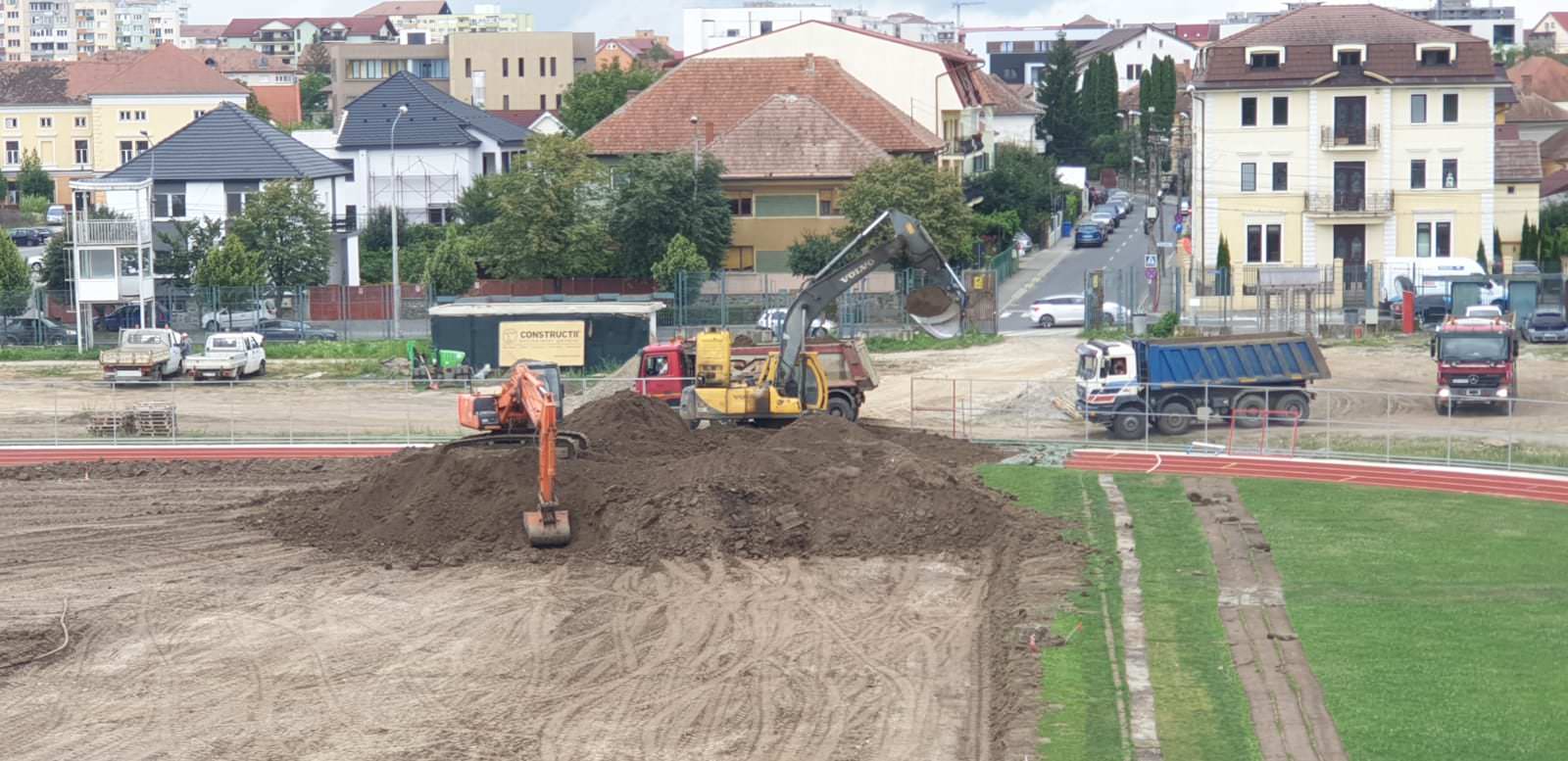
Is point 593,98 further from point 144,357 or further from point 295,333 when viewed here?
point 144,357

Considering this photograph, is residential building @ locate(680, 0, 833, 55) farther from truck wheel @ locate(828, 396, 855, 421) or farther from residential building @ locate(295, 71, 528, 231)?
truck wheel @ locate(828, 396, 855, 421)

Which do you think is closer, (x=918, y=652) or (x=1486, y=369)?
(x=918, y=652)

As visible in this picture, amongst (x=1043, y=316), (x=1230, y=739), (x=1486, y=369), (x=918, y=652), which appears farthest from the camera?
(x=1043, y=316)

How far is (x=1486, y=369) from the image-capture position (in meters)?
46.4

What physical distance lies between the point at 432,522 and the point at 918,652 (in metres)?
10.8

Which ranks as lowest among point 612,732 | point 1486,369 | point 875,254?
point 612,732

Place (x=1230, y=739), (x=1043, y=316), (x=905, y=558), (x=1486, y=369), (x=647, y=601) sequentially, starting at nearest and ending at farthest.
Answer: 1. (x=1230, y=739)
2. (x=647, y=601)
3. (x=905, y=558)
4. (x=1486, y=369)
5. (x=1043, y=316)

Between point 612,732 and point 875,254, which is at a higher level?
point 875,254

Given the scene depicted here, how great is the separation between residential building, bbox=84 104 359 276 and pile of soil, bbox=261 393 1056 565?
46.5m

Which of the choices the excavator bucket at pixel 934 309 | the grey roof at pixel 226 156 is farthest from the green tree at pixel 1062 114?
the excavator bucket at pixel 934 309

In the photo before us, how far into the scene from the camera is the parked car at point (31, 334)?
2633 inches

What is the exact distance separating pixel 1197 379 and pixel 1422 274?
23504mm

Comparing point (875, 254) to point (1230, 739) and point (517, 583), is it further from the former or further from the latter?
point (1230, 739)

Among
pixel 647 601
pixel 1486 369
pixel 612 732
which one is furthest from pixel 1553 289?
pixel 612 732
